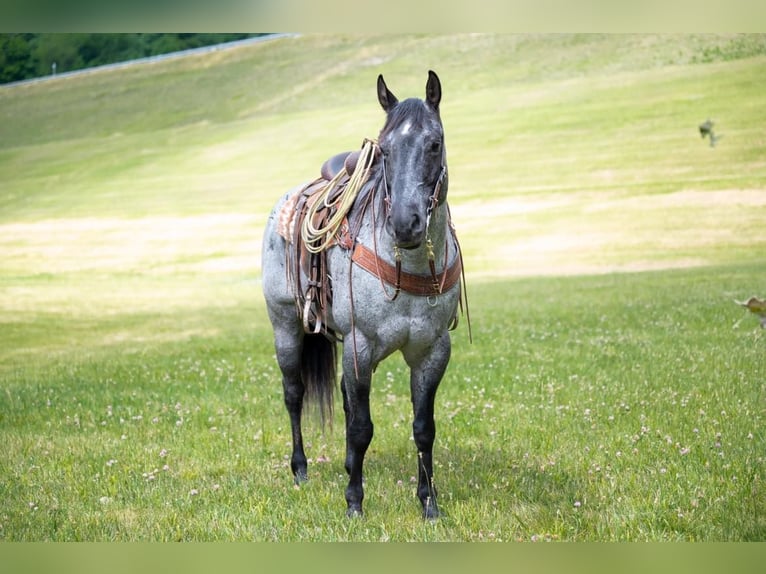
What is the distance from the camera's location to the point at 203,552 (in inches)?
160

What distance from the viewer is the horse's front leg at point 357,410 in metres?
4.32

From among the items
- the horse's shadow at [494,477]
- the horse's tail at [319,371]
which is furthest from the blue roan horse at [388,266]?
the horse's tail at [319,371]

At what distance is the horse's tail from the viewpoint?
17.9 ft

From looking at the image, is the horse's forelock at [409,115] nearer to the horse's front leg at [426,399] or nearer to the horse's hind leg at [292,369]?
the horse's front leg at [426,399]

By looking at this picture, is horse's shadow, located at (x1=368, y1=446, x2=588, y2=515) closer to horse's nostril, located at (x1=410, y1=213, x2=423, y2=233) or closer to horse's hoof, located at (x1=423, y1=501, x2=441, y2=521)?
horse's hoof, located at (x1=423, y1=501, x2=441, y2=521)

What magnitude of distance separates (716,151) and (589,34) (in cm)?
384

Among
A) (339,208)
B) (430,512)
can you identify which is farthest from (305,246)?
(430,512)

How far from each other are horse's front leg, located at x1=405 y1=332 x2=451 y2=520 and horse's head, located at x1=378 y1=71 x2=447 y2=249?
763 mm

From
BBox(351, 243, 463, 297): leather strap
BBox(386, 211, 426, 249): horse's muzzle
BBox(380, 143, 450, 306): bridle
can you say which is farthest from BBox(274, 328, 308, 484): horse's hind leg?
BBox(386, 211, 426, 249): horse's muzzle

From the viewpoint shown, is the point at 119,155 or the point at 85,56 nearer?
the point at 85,56

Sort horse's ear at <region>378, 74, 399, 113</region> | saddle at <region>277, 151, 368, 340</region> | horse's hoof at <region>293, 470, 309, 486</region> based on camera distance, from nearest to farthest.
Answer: horse's ear at <region>378, 74, 399, 113</region>, saddle at <region>277, 151, 368, 340</region>, horse's hoof at <region>293, 470, 309, 486</region>

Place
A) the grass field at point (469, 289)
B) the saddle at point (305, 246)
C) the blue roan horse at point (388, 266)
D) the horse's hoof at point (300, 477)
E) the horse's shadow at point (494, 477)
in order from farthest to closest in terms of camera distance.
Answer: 1. the horse's hoof at point (300, 477)
2. the saddle at point (305, 246)
3. the grass field at point (469, 289)
4. the horse's shadow at point (494, 477)
5. the blue roan horse at point (388, 266)
